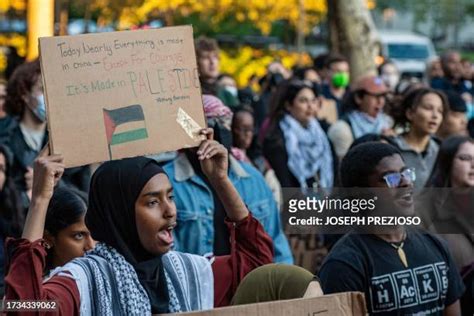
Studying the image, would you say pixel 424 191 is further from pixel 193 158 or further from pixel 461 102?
pixel 461 102

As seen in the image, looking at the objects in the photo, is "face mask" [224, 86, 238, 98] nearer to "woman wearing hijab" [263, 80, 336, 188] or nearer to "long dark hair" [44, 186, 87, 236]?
"woman wearing hijab" [263, 80, 336, 188]

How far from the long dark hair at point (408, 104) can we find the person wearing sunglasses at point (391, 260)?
377 centimetres

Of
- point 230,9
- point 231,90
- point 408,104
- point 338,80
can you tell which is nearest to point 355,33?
point 338,80

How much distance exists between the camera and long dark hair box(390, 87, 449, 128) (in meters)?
8.57

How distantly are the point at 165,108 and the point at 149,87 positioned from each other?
0.10 metres

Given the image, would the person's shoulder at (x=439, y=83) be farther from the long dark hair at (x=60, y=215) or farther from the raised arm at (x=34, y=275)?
the raised arm at (x=34, y=275)

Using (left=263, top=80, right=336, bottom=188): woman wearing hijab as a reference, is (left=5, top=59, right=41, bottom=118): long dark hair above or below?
above

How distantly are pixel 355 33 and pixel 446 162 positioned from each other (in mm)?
11924

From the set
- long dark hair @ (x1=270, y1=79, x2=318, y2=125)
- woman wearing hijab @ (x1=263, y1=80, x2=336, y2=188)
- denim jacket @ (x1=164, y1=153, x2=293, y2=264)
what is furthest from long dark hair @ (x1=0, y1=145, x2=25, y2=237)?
long dark hair @ (x1=270, y1=79, x2=318, y2=125)

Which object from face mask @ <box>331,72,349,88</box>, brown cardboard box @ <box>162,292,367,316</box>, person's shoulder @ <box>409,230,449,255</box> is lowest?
brown cardboard box @ <box>162,292,367,316</box>

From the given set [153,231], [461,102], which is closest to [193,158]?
[153,231]

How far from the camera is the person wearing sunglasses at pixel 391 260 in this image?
4.48 metres

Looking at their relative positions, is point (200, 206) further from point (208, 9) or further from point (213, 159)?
point (208, 9)

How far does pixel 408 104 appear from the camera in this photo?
862 cm
